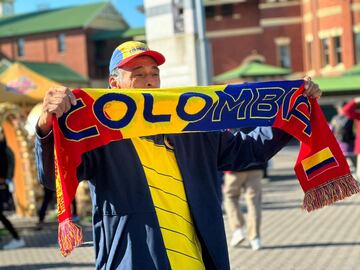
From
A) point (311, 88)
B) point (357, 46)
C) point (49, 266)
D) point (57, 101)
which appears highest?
point (57, 101)

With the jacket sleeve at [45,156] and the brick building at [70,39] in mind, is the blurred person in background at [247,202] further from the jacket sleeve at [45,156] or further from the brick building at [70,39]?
the brick building at [70,39]

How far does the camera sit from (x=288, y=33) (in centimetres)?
4453

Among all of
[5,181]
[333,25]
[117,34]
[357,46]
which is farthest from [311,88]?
[117,34]

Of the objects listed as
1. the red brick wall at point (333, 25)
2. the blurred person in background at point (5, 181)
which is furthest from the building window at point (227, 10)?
the blurred person in background at point (5, 181)

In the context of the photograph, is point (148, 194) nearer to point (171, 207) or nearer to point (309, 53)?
point (171, 207)

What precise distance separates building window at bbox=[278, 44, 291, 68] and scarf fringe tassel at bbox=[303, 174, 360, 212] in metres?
42.0

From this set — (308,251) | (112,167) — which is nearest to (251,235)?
(308,251)

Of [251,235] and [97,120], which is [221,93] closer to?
[97,120]

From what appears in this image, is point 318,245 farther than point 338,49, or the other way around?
point 338,49

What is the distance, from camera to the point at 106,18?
62.0 meters

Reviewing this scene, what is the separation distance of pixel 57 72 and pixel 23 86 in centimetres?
3690

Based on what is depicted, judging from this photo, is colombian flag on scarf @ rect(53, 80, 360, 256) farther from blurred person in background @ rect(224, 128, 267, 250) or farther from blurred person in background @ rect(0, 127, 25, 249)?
blurred person in background @ rect(0, 127, 25, 249)

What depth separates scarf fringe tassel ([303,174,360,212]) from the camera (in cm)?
359

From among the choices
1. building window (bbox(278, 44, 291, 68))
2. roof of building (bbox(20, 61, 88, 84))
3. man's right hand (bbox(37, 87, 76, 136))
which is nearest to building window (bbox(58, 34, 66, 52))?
roof of building (bbox(20, 61, 88, 84))
